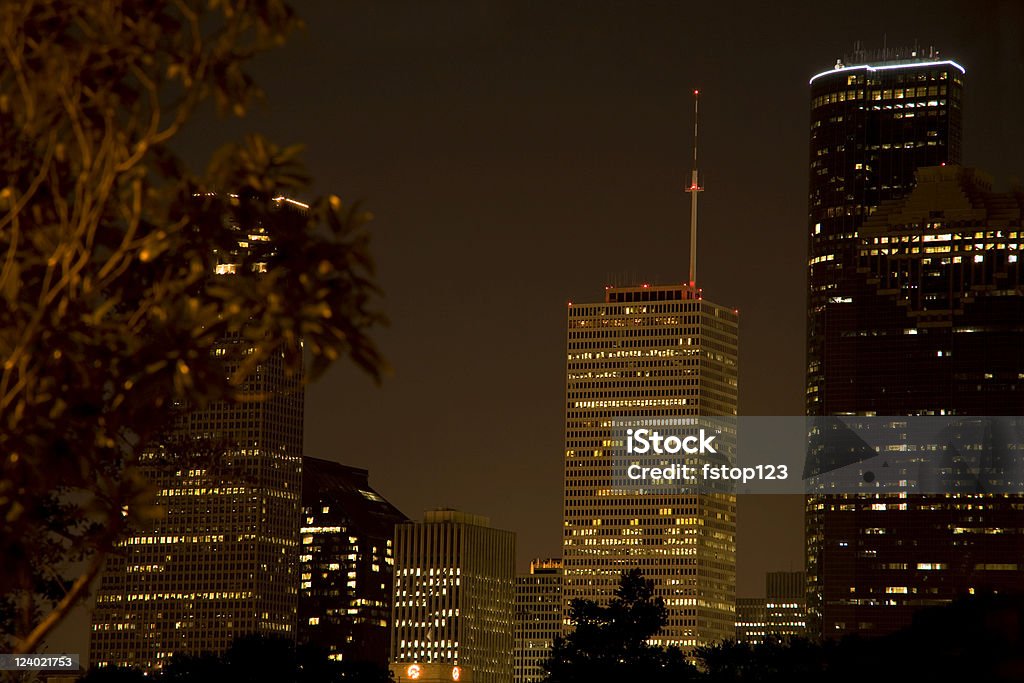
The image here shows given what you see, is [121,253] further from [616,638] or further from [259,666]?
[259,666]

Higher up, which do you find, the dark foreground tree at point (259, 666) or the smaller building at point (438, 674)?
the dark foreground tree at point (259, 666)

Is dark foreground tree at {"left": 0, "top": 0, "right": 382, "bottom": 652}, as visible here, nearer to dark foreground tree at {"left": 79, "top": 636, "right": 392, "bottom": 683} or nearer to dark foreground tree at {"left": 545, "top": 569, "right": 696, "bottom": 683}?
dark foreground tree at {"left": 545, "top": 569, "right": 696, "bottom": 683}

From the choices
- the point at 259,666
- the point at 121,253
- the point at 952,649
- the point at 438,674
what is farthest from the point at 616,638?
the point at 121,253

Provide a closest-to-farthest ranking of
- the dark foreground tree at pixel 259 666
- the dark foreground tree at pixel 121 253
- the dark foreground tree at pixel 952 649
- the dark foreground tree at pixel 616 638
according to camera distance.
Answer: the dark foreground tree at pixel 121 253, the dark foreground tree at pixel 952 649, the dark foreground tree at pixel 616 638, the dark foreground tree at pixel 259 666

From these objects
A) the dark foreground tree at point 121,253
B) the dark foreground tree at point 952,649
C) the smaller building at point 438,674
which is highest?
the dark foreground tree at point 121,253

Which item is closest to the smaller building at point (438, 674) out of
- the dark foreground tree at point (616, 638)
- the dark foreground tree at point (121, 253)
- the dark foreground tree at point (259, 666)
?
the dark foreground tree at point (259, 666)

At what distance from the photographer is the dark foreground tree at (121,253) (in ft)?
42.8

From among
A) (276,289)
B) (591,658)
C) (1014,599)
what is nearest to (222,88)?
(276,289)

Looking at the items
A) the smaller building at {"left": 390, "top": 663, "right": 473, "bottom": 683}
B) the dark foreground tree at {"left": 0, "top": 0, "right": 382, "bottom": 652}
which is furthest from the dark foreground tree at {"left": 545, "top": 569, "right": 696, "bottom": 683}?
the dark foreground tree at {"left": 0, "top": 0, "right": 382, "bottom": 652}

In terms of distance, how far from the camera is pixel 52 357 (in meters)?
→ 13.0

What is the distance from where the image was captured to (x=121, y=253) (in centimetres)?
1337

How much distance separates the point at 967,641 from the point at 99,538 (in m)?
11.9

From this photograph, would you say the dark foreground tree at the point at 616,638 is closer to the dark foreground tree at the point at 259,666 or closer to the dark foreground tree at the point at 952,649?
Result: the dark foreground tree at the point at 259,666

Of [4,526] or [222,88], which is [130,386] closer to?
[4,526]
